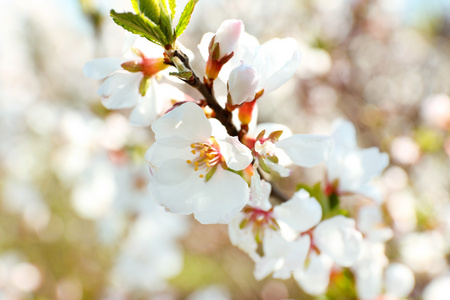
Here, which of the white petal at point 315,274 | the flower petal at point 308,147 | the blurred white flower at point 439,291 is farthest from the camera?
the blurred white flower at point 439,291

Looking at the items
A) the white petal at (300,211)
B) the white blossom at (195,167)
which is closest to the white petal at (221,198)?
the white blossom at (195,167)

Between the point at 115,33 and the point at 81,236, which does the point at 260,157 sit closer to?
the point at 81,236

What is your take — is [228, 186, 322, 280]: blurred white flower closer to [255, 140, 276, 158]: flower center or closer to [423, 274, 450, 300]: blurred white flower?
[255, 140, 276, 158]: flower center

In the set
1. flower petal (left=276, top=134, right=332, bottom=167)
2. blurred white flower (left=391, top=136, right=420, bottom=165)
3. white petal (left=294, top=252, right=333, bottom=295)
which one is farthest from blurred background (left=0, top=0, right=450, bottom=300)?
flower petal (left=276, top=134, right=332, bottom=167)

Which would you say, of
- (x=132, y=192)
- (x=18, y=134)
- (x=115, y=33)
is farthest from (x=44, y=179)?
(x=132, y=192)

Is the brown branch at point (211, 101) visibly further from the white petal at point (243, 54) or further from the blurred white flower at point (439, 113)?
the blurred white flower at point (439, 113)

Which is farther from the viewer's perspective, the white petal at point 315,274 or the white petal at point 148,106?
the white petal at point 315,274

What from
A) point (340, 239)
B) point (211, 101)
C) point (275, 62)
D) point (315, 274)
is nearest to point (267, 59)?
point (275, 62)
